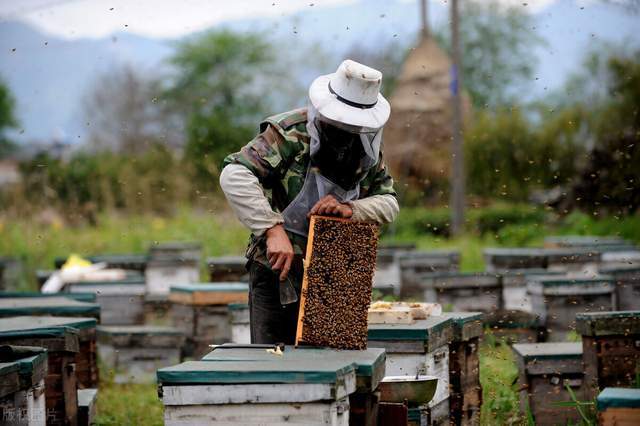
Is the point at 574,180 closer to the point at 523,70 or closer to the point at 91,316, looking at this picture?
the point at 91,316

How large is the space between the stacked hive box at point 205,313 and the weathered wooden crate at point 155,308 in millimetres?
1326

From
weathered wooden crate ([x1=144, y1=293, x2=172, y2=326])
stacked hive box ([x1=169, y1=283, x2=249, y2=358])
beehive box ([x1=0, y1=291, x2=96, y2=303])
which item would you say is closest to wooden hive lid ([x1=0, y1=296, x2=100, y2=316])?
beehive box ([x1=0, y1=291, x2=96, y2=303])

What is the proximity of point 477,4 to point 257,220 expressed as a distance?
45.7 metres

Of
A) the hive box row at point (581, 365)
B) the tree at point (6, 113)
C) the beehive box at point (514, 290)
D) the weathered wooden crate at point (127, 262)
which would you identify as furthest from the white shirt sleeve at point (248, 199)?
the tree at point (6, 113)

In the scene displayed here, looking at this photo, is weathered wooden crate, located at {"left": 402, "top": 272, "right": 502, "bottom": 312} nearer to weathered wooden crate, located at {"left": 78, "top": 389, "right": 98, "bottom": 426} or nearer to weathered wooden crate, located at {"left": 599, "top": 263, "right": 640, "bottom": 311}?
weathered wooden crate, located at {"left": 599, "top": 263, "right": 640, "bottom": 311}

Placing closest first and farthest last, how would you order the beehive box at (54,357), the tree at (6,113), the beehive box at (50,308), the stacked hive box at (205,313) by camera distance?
1. the beehive box at (54,357)
2. the beehive box at (50,308)
3. the stacked hive box at (205,313)
4. the tree at (6,113)

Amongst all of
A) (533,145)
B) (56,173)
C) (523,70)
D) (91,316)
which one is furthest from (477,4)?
(91,316)

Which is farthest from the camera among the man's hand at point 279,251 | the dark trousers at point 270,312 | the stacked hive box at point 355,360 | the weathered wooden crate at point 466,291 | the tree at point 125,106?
the tree at point 125,106

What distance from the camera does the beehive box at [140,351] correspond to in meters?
7.73

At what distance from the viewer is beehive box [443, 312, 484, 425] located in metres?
4.90

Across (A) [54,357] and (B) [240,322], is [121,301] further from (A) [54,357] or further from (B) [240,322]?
(A) [54,357]

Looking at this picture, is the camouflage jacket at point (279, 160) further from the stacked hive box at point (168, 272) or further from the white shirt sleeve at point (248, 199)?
the stacked hive box at point (168, 272)

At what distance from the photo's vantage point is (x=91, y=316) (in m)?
6.18

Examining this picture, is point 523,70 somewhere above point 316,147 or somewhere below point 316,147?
above
